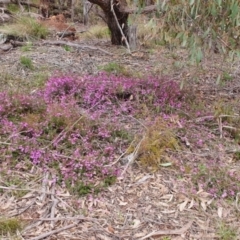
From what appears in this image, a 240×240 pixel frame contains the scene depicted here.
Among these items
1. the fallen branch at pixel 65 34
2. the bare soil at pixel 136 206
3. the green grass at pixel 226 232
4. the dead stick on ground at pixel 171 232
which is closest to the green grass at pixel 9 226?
the bare soil at pixel 136 206

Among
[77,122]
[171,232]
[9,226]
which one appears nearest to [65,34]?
[77,122]

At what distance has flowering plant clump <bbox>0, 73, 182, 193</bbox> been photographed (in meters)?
3.12

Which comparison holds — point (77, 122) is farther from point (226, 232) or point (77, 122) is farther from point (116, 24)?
point (116, 24)

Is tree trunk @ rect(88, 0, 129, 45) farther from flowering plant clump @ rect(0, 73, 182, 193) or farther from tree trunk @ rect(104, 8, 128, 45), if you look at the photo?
flowering plant clump @ rect(0, 73, 182, 193)

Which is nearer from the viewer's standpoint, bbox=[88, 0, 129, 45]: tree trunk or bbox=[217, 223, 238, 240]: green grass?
bbox=[217, 223, 238, 240]: green grass

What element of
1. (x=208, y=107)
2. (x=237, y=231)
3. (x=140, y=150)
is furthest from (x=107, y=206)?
(x=208, y=107)

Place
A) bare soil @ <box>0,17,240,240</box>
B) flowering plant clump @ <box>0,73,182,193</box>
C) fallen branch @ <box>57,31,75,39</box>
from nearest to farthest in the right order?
bare soil @ <box>0,17,240,240</box>
flowering plant clump @ <box>0,73,182,193</box>
fallen branch @ <box>57,31,75,39</box>

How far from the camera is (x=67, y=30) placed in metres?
8.98

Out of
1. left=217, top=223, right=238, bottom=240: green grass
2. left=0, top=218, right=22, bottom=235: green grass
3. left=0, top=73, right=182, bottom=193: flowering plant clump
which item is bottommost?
left=217, top=223, right=238, bottom=240: green grass

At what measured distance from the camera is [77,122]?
11.8 ft

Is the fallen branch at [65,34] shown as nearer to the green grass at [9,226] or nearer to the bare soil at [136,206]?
the bare soil at [136,206]

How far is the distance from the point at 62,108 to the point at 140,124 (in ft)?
2.70

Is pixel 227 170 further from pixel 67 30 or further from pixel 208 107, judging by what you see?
pixel 67 30

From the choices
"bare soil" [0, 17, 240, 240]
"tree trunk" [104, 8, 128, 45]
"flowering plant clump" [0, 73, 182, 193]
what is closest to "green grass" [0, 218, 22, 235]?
"bare soil" [0, 17, 240, 240]
